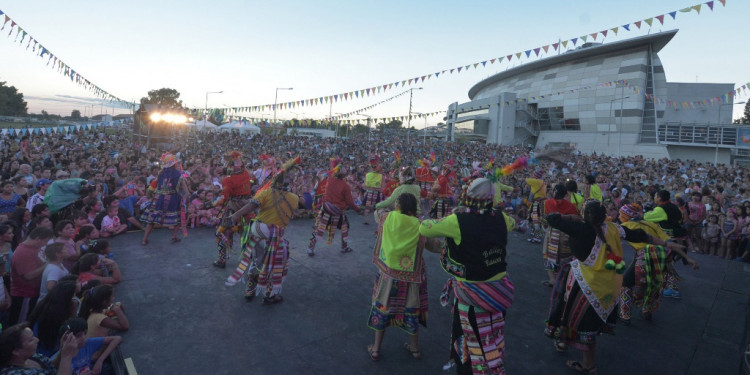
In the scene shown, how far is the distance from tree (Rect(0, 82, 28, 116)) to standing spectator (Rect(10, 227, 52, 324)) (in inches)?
2297

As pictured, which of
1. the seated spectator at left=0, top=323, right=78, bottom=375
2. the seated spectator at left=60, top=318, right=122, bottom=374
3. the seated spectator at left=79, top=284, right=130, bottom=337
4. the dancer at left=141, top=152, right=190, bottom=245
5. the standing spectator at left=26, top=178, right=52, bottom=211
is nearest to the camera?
the seated spectator at left=0, top=323, right=78, bottom=375

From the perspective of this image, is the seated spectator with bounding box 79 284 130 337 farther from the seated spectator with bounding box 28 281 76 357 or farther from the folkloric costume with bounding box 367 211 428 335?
the folkloric costume with bounding box 367 211 428 335

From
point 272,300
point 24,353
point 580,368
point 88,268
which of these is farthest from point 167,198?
point 580,368

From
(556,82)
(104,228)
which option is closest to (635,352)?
(104,228)

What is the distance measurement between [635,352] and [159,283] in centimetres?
618

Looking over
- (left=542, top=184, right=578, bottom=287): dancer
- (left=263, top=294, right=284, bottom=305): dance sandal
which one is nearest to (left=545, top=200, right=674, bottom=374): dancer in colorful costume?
(left=542, top=184, right=578, bottom=287): dancer

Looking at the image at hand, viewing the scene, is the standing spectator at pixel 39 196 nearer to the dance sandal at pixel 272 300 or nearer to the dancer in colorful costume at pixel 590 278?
the dance sandal at pixel 272 300

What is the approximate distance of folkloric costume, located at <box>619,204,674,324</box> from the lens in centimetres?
478

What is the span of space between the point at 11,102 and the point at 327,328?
67949mm

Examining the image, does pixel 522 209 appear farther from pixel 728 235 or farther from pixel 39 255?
pixel 39 255

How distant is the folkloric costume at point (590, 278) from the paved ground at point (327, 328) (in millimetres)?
549

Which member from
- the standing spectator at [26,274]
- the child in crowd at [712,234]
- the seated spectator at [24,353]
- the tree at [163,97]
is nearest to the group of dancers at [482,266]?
the standing spectator at [26,274]

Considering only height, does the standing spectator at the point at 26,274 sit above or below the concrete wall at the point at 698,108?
below

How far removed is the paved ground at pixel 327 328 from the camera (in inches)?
149
